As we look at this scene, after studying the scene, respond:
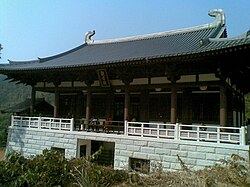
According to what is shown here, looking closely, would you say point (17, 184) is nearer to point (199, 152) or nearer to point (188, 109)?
point (199, 152)

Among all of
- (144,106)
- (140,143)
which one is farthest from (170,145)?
(144,106)

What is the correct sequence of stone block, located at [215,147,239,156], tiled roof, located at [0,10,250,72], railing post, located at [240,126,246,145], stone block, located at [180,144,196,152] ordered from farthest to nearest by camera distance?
tiled roof, located at [0,10,250,72] → stone block, located at [180,144,196,152] → stone block, located at [215,147,239,156] → railing post, located at [240,126,246,145]

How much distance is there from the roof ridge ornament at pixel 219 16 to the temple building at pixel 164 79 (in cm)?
6

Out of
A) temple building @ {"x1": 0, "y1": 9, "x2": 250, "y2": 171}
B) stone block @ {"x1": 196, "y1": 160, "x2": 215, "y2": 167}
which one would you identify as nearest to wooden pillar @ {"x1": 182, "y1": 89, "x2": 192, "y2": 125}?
temple building @ {"x1": 0, "y1": 9, "x2": 250, "y2": 171}

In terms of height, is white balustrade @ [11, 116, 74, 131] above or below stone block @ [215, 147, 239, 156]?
above

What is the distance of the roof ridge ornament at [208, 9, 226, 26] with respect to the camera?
1579 cm

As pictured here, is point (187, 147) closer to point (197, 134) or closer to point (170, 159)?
point (197, 134)

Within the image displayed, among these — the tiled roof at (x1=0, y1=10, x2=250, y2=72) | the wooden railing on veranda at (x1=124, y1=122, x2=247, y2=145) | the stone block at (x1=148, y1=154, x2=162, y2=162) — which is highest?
the tiled roof at (x1=0, y1=10, x2=250, y2=72)

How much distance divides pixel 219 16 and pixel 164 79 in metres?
6.64

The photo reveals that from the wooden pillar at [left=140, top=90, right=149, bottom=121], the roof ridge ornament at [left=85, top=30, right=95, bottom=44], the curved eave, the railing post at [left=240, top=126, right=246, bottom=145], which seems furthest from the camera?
the roof ridge ornament at [left=85, top=30, right=95, bottom=44]

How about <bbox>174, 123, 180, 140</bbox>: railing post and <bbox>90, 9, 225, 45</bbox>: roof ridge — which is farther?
<bbox>90, 9, 225, 45</bbox>: roof ridge

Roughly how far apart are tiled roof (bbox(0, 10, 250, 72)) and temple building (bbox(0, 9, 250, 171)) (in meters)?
0.07

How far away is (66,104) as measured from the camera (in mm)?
19375

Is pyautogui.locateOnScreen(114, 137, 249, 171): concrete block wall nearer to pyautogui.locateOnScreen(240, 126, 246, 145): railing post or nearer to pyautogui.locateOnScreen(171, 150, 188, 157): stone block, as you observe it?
pyautogui.locateOnScreen(171, 150, 188, 157): stone block
